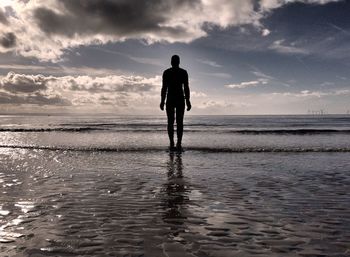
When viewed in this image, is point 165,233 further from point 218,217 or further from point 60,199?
point 60,199

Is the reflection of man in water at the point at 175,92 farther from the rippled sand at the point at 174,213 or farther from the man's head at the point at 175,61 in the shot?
the rippled sand at the point at 174,213

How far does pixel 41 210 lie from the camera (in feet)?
13.4

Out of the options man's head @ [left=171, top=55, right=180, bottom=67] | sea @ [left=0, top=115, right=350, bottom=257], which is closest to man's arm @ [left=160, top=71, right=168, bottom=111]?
man's head @ [left=171, top=55, right=180, bottom=67]

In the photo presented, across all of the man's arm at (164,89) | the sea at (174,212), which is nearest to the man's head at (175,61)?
the man's arm at (164,89)

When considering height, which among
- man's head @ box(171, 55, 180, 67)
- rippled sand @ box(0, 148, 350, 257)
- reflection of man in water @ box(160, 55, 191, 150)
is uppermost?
man's head @ box(171, 55, 180, 67)

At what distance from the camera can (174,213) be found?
3.97 metres

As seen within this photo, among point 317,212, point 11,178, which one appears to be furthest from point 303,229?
point 11,178

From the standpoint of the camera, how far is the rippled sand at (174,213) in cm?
290

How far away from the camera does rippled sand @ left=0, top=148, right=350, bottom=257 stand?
2898mm

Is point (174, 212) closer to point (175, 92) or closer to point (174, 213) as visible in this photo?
point (174, 213)

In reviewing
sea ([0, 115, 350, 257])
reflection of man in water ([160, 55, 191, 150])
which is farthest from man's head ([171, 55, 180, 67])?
sea ([0, 115, 350, 257])

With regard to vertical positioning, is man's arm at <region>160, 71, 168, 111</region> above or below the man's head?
below

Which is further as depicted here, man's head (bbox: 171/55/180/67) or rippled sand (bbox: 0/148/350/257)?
man's head (bbox: 171/55/180/67)

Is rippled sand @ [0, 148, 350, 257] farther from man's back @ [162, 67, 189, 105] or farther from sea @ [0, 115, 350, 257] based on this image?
man's back @ [162, 67, 189, 105]
